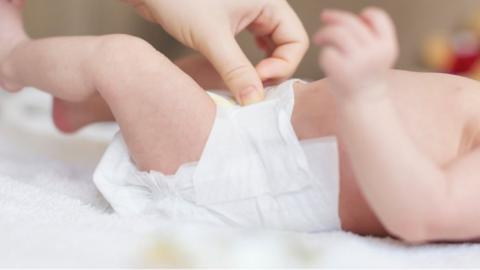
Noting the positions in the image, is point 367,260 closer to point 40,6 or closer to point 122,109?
point 122,109

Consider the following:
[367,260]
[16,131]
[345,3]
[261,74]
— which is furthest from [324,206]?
[345,3]

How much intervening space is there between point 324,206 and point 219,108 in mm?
177

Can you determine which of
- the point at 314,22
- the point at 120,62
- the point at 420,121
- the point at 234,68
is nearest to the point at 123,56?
the point at 120,62

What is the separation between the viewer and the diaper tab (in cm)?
87

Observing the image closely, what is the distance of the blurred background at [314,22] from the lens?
2.02 meters

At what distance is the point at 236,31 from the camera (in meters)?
1.06

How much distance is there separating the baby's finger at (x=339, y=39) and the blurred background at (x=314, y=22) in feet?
4.46

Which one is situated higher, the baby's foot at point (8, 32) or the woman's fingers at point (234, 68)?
the woman's fingers at point (234, 68)

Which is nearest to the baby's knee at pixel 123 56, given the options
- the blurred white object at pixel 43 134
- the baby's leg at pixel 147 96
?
the baby's leg at pixel 147 96

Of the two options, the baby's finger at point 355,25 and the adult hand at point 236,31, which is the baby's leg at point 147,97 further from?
the baby's finger at point 355,25

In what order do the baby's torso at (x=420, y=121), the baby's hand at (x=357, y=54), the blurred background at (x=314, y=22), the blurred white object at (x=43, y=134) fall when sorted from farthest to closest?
the blurred background at (x=314, y=22), the blurred white object at (x=43, y=134), the baby's torso at (x=420, y=121), the baby's hand at (x=357, y=54)

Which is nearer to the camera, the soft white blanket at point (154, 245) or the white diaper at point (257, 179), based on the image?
the soft white blanket at point (154, 245)

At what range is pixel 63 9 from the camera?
2.02 meters

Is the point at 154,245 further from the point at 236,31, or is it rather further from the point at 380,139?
the point at 236,31
